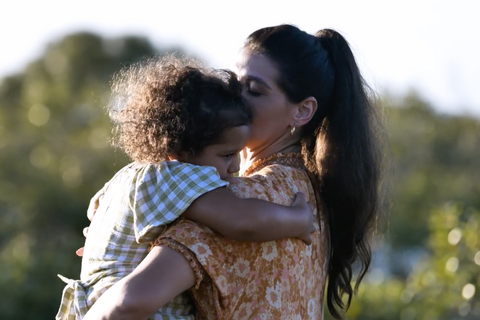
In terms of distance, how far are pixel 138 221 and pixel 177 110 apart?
33 cm

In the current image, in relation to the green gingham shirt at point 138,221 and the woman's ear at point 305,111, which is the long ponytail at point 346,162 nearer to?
the woman's ear at point 305,111

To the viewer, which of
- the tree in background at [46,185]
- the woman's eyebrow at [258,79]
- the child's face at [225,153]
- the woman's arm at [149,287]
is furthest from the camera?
the tree in background at [46,185]

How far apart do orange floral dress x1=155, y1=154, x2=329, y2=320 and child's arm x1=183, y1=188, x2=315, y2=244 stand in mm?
42

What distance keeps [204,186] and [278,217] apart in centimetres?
22

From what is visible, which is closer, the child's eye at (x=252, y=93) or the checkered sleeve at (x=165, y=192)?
the checkered sleeve at (x=165, y=192)

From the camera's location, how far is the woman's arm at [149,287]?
227 centimetres

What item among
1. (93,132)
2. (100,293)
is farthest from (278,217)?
(93,132)

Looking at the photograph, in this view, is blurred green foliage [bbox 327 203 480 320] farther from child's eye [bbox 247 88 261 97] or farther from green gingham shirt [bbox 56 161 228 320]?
green gingham shirt [bbox 56 161 228 320]

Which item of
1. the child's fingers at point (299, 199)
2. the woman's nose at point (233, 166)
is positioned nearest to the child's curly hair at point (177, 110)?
the woman's nose at point (233, 166)

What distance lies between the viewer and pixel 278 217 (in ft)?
8.00

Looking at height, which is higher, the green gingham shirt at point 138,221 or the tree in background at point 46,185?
the green gingham shirt at point 138,221

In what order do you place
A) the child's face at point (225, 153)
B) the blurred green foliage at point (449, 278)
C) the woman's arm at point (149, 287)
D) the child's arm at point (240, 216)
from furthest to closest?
the blurred green foliage at point (449, 278) → the child's face at point (225, 153) → the child's arm at point (240, 216) → the woman's arm at point (149, 287)

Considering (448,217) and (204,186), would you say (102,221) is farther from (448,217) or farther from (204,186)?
(448,217)

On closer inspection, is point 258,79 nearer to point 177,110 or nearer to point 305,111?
point 305,111
